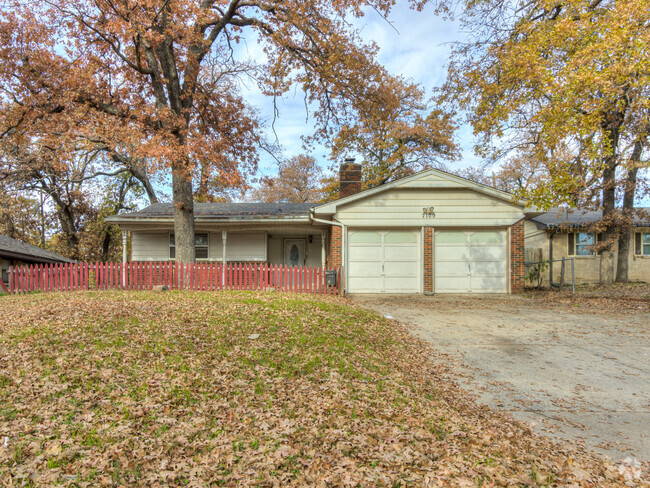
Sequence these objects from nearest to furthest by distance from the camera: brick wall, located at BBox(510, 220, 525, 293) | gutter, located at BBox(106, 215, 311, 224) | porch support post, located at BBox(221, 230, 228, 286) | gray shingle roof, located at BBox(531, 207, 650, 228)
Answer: porch support post, located at BBox(221, 230, 228, 286), brick wall, located at BBox(510, 220, 525, 293), gutter, located at BBox(106, 215, 311, 224), gray shingle roof, located at BBox(531, 207, 650, 228)

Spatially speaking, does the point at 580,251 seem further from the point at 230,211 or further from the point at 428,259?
the point at 230,211

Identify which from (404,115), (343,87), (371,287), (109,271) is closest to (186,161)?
(109,271)

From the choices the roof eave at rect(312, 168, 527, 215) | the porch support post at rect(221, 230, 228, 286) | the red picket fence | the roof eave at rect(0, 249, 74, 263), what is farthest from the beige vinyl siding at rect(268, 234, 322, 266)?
the roof eave at rect(0, 249, 74, 263)

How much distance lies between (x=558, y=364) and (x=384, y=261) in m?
8.39

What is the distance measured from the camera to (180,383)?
412 centimetres

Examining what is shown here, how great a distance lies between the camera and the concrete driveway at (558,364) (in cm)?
382

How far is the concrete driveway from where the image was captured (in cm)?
382

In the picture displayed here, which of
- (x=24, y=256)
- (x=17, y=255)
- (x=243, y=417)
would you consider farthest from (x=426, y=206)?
(x=24, y=256)

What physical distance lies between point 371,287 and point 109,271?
8.79m

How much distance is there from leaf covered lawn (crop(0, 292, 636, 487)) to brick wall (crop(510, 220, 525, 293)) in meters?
9.35

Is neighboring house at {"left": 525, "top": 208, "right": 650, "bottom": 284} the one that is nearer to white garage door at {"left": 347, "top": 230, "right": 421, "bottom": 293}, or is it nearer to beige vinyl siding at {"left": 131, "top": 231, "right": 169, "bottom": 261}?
white garage door at {"left": 347, "top": 230, "right": 421, "bottom": 293}

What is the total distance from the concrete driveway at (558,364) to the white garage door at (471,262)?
10.9ft

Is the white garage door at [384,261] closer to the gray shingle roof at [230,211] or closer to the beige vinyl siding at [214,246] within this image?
the gray shingle roof at [230,211]

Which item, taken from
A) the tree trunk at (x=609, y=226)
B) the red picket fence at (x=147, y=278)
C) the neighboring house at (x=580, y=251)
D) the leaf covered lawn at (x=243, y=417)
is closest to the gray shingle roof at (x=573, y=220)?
the neighboring house at (x=580, y=251)
